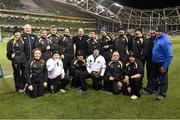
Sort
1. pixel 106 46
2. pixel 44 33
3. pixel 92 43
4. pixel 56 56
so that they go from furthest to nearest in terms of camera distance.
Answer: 1. pixel 106 46
2. pixel 92 43
3. pixel 44 33
4. pixel 56 56

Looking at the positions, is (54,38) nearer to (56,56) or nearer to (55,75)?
(56,56)

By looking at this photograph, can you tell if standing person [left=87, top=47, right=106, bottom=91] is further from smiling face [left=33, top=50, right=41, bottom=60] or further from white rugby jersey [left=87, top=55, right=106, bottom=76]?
smiling face [left=33, top=50, right=41, bottom=60]

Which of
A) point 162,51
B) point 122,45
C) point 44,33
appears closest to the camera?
point 162,51

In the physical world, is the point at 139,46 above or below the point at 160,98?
above

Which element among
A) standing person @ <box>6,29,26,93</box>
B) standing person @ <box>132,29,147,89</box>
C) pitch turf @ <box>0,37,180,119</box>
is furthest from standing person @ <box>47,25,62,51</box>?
standing person @ <box>132,29,147,89</box>

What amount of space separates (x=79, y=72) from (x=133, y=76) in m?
1.70

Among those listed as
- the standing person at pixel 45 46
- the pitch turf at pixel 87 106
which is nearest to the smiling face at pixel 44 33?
the standing person at pixel 45 46

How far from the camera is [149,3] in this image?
74875 millimetres

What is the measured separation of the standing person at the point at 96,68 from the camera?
10.4 metres

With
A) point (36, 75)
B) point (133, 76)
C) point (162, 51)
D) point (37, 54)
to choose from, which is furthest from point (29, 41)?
point (162, 51)

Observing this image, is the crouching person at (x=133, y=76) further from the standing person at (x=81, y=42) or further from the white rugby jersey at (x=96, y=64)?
the standing person at (x=81, y=42)

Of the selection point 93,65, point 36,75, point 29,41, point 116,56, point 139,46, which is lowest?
point 36,75

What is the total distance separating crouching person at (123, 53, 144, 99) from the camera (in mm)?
9523

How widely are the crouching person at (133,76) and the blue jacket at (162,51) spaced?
0.49m
